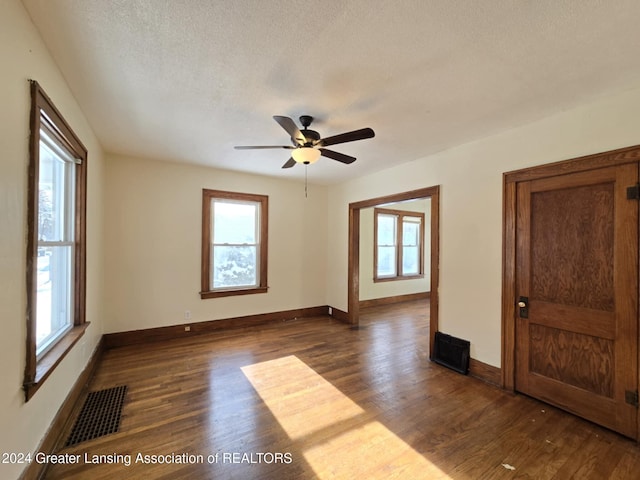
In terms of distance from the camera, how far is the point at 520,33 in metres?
1.59

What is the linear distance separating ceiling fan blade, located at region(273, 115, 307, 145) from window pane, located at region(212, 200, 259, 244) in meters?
2.64

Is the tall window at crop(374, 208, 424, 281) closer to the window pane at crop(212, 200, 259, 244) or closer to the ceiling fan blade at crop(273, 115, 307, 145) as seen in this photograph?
the window pane at crop(212, 200, 259, 244)

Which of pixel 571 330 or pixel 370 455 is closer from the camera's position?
pixel 370 455

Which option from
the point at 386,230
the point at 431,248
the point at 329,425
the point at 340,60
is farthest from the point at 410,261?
the point at 340,60

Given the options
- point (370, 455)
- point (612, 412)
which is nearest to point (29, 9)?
point (370, 455)

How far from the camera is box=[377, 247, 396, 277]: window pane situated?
264 inches

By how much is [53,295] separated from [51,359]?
616 millimetres

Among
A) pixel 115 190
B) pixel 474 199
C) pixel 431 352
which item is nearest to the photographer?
pixel 474 199

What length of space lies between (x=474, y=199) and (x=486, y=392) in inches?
78.3

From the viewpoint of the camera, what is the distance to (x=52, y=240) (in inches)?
86.7

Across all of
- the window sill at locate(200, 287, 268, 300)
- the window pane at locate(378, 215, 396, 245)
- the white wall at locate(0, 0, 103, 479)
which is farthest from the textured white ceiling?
the window pane at locate(378, 215, 396, 245)

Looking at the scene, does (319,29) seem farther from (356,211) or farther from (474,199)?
(356,211)

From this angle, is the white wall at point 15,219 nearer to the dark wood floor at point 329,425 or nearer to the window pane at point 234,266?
the dark wood floor at point 329,425

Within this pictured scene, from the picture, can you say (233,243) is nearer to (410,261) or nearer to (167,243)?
(167,243)
